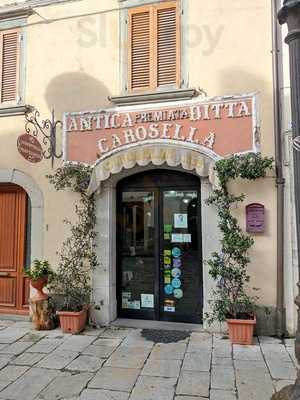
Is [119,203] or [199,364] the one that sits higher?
[119,203]

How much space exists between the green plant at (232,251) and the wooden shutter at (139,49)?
79.3 inches

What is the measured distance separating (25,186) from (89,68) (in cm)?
231

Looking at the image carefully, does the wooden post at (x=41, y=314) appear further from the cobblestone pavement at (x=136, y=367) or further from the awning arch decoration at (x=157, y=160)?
the awning arch decoration at (x=157, y=160)

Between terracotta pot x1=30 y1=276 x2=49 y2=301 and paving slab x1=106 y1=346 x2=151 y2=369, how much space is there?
5.39 feet

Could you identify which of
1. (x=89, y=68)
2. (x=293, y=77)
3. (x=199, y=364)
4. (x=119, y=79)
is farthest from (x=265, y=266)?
(x=89, y=68)

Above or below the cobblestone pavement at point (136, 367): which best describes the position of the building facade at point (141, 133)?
above

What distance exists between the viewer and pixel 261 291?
5.54 m

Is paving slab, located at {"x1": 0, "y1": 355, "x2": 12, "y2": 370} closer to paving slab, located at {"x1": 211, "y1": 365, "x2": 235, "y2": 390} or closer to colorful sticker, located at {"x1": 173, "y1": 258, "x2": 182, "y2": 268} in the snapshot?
paving slab, located at {"x1": 211, "y1": 365, "x2": 235, "y2": 390}

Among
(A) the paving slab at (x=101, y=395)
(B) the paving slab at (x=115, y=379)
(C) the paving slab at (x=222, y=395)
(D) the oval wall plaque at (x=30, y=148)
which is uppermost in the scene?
(D) the oval wall plaque at (x=30, y=148)

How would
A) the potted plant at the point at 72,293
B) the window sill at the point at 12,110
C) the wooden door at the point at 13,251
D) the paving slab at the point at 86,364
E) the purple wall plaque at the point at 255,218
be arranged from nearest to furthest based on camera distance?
the paving slab at the point at 86,364, the purple wall plaque at the point at 255,218, the potted plant at the point at 72,293, the window sill at the point at 12,110, the wooden door at the point at 13,251

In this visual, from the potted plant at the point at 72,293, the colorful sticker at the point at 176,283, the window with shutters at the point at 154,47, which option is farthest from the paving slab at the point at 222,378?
the window with shutters at the point at 154,47

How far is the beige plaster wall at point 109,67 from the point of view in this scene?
562 centimetres

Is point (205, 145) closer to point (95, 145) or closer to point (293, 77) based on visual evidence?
point (95, 145)

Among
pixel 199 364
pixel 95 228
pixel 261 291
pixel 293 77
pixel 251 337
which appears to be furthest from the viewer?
pixel 95 228
